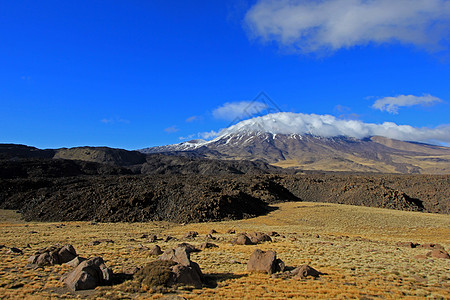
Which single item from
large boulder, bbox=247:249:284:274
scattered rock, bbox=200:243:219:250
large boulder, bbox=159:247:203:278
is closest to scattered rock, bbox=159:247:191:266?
large boulder, bbox=159:247:203:278

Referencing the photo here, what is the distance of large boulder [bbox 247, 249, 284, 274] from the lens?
13961mm

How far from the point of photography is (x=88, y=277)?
11.8 meters

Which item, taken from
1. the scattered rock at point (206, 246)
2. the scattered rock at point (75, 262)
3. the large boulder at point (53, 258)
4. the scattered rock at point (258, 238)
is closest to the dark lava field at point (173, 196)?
the scattered rock at point (258, 238)

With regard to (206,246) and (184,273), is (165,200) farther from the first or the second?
(184,273)

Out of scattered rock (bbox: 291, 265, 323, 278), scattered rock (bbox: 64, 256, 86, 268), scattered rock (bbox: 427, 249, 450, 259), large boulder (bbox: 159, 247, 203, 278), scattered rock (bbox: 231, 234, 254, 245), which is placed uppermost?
large boulder (bbox: 159, 247, 203, 278)

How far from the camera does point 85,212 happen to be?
4059 centimetres

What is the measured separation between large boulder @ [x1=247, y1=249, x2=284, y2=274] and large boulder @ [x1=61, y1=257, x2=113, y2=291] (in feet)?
21.1

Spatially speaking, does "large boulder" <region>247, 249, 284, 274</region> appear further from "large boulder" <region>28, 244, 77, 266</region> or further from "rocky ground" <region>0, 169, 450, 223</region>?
"rocky ground" <region>0, 169, 450, 223</region>

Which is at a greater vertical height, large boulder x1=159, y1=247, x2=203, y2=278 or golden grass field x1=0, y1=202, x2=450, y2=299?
large boulder x1=159, y1=247, x2=203, y2=278

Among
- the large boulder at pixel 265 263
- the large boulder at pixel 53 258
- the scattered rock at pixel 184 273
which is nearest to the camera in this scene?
the scattered rock at pixel 184 273

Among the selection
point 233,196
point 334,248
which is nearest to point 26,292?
point 334,248

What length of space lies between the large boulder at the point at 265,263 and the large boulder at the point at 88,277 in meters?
6.44

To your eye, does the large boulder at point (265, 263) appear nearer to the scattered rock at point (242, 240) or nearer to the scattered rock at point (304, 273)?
the scattered rock at point (304, 273)

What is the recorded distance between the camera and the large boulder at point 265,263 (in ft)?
45.8
